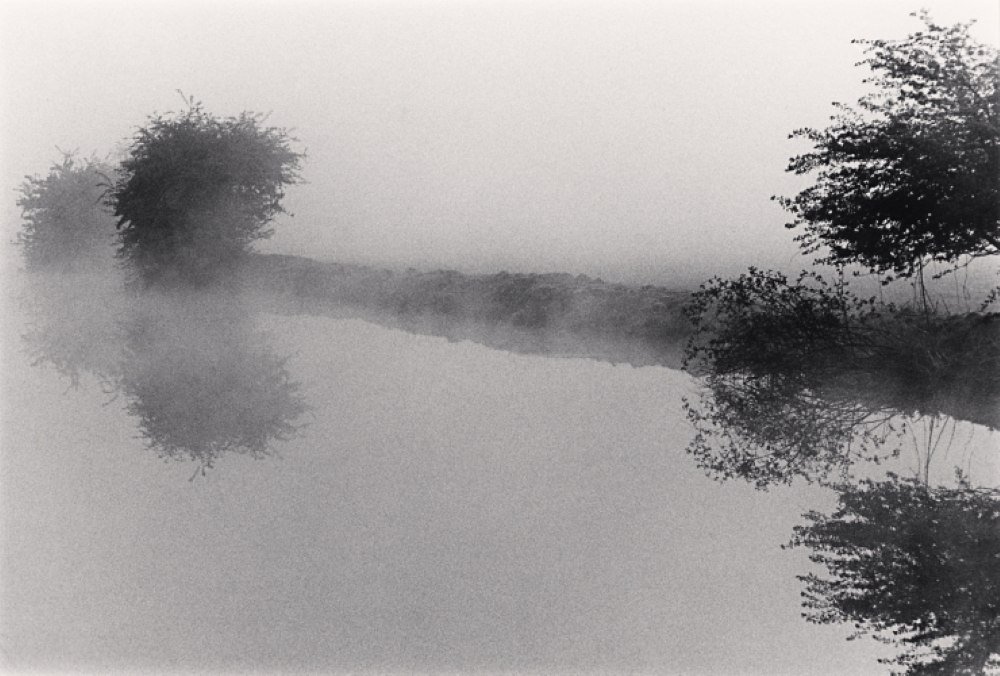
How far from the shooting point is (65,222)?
13867 millimetres

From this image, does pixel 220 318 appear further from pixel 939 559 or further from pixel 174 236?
pixel 939 559

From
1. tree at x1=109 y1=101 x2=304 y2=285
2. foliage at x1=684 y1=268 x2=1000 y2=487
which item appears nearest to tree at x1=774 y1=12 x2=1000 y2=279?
foliage at x1=684 y1=268 x2=1000 y2=487

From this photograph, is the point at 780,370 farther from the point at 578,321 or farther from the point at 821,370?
the point at 578,321

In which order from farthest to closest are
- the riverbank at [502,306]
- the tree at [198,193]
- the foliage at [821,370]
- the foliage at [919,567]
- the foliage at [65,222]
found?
the foliage at [65,222], the tree at [198,193], the riverbank at [502,306], the foliage at [821,370], the foliage at [919,567]

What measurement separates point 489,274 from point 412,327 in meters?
1.18

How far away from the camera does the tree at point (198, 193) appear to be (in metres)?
11.4

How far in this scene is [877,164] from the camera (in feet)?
19.1

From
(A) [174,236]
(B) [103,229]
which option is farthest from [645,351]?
(B) [103,229]

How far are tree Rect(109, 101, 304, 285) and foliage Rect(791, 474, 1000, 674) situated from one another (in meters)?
9.64

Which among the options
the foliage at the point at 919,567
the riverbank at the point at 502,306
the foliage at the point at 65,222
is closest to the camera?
the foliage at the point at 919,567

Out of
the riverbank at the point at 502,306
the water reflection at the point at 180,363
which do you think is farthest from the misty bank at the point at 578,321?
the water reflection at the point at 180,363

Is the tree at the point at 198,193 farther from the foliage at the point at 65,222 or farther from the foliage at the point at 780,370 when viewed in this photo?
the foliage at the point at 780,370

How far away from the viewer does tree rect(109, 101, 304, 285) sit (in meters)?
11.4

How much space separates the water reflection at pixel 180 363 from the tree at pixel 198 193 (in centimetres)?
78
